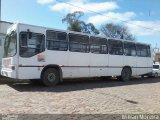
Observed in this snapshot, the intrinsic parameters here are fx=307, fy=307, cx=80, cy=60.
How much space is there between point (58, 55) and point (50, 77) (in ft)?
4.28

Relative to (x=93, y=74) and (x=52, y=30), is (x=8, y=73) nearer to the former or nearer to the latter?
(x=52, y=30)

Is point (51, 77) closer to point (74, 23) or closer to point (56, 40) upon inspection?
point (56, 40)

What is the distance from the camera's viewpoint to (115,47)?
21.3m

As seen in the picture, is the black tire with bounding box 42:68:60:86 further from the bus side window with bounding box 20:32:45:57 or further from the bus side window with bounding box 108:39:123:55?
the bus side window with bounding box 108:39:123:55

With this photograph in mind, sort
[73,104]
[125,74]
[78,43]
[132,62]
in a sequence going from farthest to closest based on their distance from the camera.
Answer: [132,62]
[125,74]
[78,43]
[73,104]

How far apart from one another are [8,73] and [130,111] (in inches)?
298

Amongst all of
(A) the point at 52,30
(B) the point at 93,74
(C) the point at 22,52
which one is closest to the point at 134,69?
(B) the point at 93,74

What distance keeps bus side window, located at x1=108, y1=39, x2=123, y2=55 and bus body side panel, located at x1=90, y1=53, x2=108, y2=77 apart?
89 cm

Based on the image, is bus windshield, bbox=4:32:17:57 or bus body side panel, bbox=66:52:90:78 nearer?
bus windshield, bbox=4:32:17:57

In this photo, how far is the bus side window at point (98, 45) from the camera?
19.0 meters

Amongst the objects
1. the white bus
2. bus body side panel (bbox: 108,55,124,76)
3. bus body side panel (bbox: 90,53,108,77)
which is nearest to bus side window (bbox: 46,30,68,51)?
the white bus

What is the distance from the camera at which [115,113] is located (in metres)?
9.59

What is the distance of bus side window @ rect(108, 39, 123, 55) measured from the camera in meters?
20.7

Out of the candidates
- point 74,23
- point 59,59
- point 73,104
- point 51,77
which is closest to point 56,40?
point 59,59
